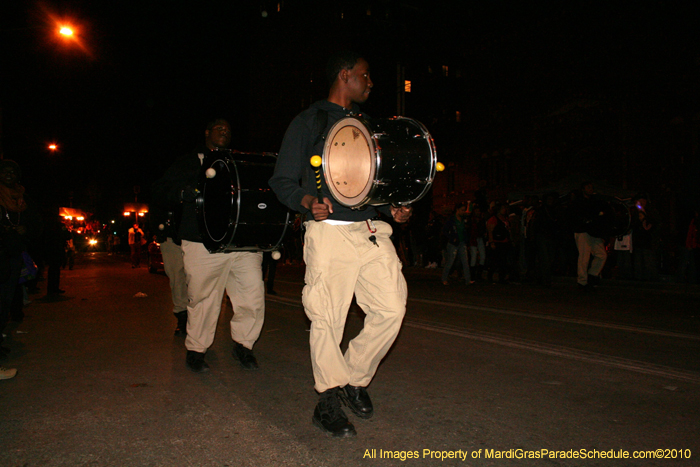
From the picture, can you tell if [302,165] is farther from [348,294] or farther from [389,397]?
[389,397]

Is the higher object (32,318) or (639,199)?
(639,199)

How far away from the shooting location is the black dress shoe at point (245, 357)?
486 centimetres

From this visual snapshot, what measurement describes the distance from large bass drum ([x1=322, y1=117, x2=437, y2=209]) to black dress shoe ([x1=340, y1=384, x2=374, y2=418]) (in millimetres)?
1151

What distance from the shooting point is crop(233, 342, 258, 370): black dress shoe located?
4.86 metres

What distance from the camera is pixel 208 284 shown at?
4.90 meters

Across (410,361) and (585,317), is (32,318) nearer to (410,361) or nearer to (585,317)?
(410,361)

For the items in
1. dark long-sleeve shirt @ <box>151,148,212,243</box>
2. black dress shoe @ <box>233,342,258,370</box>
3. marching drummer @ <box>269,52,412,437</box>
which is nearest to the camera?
marching drummer @ <box>269,52,412,437</box>

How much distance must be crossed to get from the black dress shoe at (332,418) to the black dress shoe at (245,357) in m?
1.54

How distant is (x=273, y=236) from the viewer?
15.0 ft

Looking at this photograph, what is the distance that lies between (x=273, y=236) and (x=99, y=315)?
15.7 feet

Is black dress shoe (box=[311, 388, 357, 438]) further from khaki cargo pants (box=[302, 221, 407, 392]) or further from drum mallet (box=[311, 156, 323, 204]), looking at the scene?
drum mallet (box=[311, 156, 323, 204])

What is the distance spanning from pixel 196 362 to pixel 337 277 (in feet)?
6.53

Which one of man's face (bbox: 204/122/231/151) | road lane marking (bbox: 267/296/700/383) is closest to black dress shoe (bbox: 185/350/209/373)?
man's face (bbox: 204/122/231/151)

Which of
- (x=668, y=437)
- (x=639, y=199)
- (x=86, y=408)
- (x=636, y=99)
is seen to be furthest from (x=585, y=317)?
(x=636, y=99)
